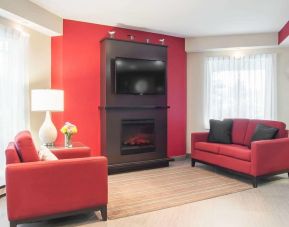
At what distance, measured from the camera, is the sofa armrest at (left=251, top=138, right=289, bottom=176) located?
3.89 m

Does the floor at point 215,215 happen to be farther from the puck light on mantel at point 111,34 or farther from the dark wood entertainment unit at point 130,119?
the puck light on mantel at point 111,34

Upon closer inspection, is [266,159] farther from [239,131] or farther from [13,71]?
[13,71]

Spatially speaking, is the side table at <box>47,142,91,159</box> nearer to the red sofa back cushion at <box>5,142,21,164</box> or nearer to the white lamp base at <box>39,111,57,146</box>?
the white lamp base at <box>39,111,57,146</box>

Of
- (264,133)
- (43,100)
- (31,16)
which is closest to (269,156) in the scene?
(264,133)

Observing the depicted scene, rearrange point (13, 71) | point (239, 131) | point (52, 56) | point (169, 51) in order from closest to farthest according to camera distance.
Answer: point (13, 71) → point (52, 56) → point (239, 131) → point (169, 51)

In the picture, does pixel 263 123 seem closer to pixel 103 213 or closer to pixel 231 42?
pixel 231 42

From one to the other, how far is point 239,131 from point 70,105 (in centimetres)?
310

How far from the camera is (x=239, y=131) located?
498 centimetres

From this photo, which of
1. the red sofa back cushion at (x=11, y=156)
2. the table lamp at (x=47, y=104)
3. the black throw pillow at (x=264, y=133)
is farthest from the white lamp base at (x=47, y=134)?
the black throw pillow at (x=264, y=133)

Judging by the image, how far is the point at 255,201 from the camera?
3348 mm

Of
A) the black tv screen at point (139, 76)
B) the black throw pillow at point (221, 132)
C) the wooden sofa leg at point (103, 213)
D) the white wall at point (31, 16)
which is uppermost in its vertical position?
the white wall at point (31, 16)

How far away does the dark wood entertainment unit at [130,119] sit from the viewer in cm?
467

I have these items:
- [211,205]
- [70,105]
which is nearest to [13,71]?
[70,105]

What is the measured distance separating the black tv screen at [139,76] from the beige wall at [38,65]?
3.85 feet
